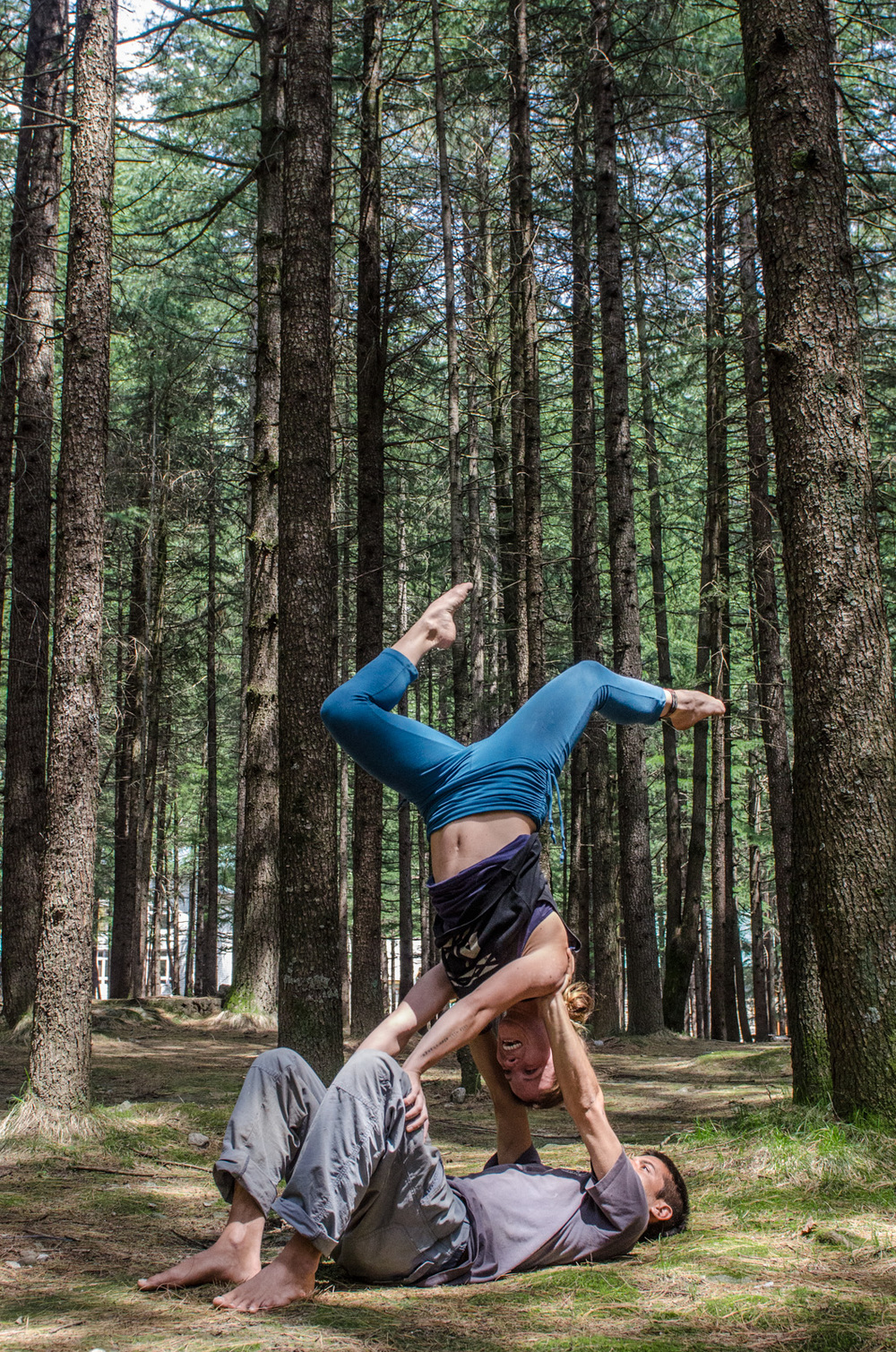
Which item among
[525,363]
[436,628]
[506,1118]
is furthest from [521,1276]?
[525,363]

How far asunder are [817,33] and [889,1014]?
499 cm

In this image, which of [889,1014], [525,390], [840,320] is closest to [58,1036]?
[889,1014]

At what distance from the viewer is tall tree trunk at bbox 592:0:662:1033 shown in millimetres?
12602

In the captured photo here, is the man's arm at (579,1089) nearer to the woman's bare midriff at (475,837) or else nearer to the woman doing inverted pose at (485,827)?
the woman doing inverted pose at (485,827)

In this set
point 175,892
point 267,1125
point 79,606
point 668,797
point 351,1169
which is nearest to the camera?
point 351,1169

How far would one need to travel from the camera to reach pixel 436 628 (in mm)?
3986

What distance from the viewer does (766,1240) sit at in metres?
3.58

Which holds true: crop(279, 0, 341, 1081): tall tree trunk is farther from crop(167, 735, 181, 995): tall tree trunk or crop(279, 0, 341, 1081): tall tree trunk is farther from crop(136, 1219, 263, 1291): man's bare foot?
crop(167, 735, 181, 995): tall tree trunk

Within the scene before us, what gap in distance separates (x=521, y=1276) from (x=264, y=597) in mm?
8543

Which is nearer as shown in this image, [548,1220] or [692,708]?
[548,1220]

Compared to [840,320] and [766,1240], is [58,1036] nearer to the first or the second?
[766,1240]

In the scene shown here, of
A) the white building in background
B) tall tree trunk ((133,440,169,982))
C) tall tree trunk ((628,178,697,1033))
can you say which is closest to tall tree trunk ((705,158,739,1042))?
tall tree trunk ((628,178,697,1033))

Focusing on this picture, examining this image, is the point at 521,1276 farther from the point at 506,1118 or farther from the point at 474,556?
the point at 474,556

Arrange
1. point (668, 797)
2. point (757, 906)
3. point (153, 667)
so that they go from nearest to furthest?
point (668, 797) → point (153, 667) → point (757, 906)
